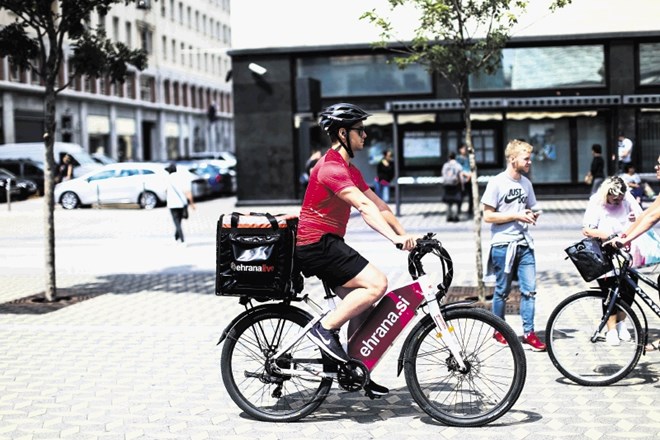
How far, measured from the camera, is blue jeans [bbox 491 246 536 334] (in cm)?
810

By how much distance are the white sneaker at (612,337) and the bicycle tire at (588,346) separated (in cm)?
3

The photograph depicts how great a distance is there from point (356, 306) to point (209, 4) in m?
81.1

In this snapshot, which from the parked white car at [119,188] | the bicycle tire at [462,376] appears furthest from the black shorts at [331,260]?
the parked white car at [119,188]

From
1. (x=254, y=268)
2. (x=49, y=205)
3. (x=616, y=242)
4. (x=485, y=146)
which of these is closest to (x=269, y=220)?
(x=254, y=268)

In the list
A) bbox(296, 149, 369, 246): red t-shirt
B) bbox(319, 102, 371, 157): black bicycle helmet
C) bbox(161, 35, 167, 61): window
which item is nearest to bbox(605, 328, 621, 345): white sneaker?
bbox(296, 149, 369, 246): red t-shirt

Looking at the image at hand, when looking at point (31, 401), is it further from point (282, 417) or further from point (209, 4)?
point (209, 4)

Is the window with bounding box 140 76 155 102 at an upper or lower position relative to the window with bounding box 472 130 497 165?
upper

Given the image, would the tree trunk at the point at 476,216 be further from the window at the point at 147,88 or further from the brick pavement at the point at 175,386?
the window at the point at 147,88

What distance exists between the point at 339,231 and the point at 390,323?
2.02 feet

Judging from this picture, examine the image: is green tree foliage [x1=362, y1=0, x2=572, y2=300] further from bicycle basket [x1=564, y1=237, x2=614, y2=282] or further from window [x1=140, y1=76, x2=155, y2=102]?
window [x1=140, y1=76, x2=155, y2=102]

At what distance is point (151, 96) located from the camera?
7012 centimetres

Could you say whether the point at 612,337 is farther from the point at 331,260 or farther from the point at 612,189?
the point at 331,260

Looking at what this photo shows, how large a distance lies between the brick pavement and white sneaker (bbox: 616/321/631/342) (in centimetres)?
32

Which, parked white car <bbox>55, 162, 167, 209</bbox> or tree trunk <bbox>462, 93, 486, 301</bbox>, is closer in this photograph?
tree trunk <bbox>462, 93, 486, 301</bbox>
